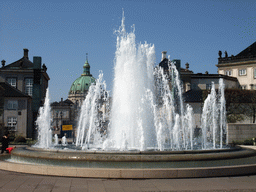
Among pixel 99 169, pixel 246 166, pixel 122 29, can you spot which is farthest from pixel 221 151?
pixel 122 29

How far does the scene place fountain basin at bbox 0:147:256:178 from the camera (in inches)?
399

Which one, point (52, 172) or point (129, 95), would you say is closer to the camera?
point (52, 172)

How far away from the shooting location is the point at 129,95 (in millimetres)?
18219

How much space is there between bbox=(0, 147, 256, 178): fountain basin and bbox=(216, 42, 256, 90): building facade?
174 feet

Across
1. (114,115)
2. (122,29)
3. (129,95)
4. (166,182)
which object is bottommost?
(166,182)

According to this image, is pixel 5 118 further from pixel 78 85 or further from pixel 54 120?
pixel 78 85

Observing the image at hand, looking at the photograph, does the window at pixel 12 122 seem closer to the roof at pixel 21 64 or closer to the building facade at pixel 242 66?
the roof at pixel 21 64

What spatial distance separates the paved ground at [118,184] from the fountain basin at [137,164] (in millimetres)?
267

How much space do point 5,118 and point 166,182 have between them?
150 ft

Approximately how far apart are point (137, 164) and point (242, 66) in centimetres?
5768

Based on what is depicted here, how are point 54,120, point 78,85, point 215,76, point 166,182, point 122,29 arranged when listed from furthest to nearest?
point 78,85 < point 54,120 < point 215,76 < point 122,29 < point 166,182

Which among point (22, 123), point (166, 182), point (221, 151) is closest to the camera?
point (166, 182)

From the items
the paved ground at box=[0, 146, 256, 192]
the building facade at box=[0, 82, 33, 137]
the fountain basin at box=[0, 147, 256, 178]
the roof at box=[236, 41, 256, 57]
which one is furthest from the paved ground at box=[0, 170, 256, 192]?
the roof at box=[236, 41, 256, 57]

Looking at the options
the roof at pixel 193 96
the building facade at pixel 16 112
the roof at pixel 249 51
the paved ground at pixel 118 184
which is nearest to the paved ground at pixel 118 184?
the paved ground at pixel 118 184
